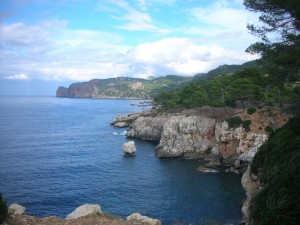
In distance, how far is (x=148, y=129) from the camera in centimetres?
8644

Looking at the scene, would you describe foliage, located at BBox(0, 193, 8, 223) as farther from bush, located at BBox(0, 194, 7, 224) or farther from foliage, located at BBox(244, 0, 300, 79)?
foliage, located at BBox(244, 0, 300, 79)

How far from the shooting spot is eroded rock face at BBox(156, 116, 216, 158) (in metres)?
65.2

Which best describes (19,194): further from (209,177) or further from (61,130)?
(61,130)

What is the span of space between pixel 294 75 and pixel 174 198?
23.7 m

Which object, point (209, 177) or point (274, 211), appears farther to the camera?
point (209, 177)

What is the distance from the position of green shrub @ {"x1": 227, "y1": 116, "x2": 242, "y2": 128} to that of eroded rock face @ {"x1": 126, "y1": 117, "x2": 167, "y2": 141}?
24.6 meters

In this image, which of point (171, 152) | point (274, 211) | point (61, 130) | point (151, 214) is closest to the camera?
point (274, 211)

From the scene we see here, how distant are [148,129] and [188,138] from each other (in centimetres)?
2161

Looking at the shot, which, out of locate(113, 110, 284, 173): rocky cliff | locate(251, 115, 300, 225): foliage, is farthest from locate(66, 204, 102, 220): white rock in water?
locate(113, 110, 284, 173): rocky cliff

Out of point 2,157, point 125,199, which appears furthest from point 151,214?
point 2,157

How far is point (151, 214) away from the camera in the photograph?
36844mm

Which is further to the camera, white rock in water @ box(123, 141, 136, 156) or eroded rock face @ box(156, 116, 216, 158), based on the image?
white rock in water @ box(123, 141, 136, 156)

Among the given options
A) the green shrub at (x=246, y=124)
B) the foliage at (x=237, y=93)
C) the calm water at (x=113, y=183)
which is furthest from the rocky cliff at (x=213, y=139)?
the foliage at (x=237, y=93)

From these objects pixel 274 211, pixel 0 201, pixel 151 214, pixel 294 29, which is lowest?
pixel 151 214
